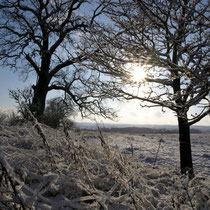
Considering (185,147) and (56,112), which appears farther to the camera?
(56,112)

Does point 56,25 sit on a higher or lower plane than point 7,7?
lower

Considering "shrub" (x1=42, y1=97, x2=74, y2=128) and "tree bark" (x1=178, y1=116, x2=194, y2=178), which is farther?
"shrub" (x1=42, y1=97, x2=74, y2=128)

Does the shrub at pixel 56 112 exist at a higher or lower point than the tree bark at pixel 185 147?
higher

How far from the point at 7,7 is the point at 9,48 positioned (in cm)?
208

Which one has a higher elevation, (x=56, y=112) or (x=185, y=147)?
(x=56, y=112)

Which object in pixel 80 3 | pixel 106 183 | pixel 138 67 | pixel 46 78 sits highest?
pixel 80 3

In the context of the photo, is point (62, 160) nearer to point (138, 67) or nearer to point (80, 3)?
point (138, 67)

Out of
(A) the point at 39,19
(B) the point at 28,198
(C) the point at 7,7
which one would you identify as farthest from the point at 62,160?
(C) the point at 7,7

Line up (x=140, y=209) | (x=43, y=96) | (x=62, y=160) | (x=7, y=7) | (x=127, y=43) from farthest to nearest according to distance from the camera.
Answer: (x=43, y=96)
(x=7, y=7)
(x=127, y=43)
(x=62, y=160)
(x=140, y=209)

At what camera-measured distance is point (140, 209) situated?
940 millimetres

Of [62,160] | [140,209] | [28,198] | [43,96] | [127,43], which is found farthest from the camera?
[43,96]

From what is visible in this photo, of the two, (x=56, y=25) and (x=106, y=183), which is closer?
(x=106, y=183)

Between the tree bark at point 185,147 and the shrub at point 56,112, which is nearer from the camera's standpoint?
the tree bark at point 185,147

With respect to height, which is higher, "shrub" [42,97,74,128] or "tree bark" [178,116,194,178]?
"shrub" [42,97,74,128]
